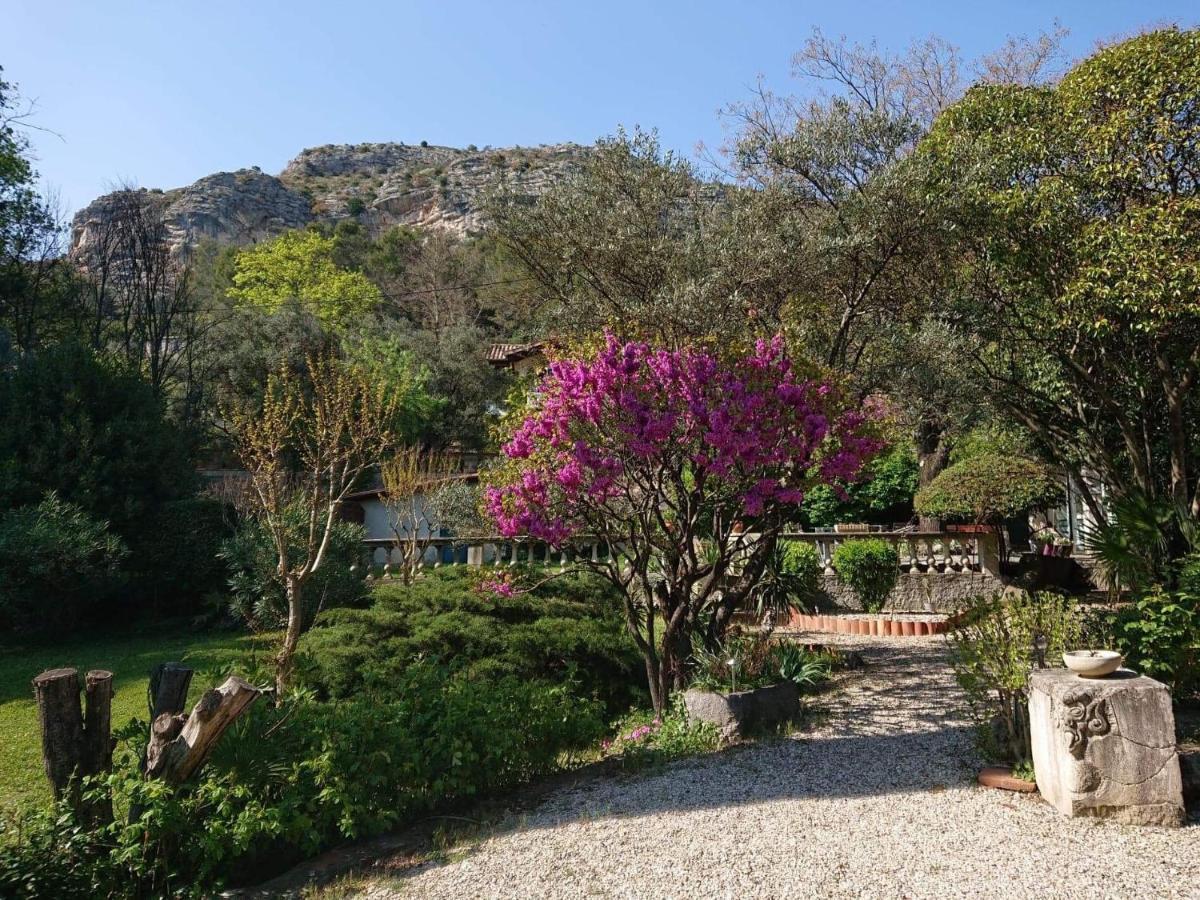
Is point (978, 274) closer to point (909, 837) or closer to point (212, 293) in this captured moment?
point (909, 837)

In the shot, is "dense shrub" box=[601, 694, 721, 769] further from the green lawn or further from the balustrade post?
the balustrade post

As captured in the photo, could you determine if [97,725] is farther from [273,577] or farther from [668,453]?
[273,577]

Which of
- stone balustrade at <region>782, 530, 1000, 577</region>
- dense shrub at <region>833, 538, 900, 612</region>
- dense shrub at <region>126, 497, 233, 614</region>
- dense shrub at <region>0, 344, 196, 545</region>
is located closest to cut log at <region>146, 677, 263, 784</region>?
stone balustrade at <region>782, 530, 1000, 577</region>

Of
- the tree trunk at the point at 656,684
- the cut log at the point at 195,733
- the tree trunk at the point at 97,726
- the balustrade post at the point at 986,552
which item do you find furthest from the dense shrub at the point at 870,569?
the tree trunk at the point at 97,726

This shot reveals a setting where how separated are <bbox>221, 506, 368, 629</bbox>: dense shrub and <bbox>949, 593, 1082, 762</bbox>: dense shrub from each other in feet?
29.4

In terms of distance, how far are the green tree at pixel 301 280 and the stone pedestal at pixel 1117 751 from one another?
38.5 metres

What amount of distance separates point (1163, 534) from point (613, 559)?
201 inches

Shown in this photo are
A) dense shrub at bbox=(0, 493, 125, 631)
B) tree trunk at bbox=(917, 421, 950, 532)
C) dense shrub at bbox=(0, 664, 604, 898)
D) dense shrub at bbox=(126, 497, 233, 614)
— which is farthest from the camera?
tree trunk at bbox=(917, 421, 950, 532)

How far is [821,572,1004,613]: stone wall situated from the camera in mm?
12219

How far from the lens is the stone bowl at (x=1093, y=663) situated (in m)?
4.56

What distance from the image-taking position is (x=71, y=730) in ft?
14.8

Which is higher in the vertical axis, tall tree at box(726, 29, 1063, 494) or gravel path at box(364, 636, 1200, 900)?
tall tree at box(726, 29, 1063, 494)

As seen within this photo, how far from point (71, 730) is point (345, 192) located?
99.8m

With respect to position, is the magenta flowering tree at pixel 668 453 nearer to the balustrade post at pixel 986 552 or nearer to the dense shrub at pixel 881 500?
the balustrade post at pixel 986 552
